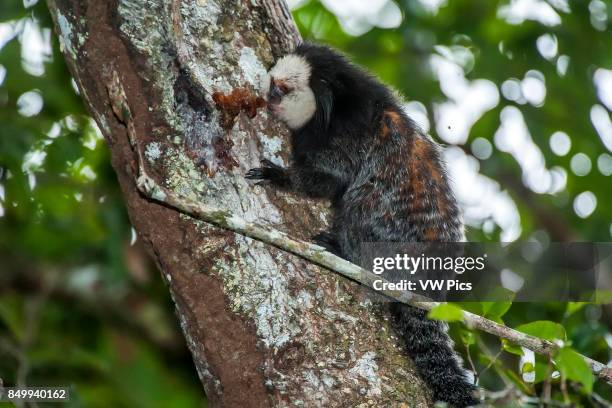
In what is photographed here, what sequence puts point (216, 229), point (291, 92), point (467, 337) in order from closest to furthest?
point (467, 337), point (216, 229), point (291, 92)

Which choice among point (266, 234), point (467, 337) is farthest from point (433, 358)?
point (266, 234)

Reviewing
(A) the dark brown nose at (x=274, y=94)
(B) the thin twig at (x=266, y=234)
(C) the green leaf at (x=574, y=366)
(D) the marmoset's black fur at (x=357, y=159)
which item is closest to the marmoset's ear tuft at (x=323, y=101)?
(D) the marmoset's black fur at (x=357, y=159)

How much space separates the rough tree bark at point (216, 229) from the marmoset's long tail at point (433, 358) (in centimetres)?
6

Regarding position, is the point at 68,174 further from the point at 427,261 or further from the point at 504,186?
the point at 504,186

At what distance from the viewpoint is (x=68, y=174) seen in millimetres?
4406

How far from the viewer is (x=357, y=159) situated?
3.26m

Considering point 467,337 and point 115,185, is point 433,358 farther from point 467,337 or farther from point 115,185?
point 115,185

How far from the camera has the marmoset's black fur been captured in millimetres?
2957

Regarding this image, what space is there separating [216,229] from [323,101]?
1027 mm

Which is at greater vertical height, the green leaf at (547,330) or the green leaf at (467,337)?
the green leaf at (547,330)

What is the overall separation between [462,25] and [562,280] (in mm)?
1907

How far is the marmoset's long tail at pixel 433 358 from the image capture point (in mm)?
2574

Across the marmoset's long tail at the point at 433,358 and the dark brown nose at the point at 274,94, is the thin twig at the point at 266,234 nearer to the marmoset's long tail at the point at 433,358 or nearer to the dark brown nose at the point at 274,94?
the marmoset's long tail at the point at 433,358

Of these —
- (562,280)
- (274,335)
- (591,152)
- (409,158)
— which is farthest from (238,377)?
(591,152)
